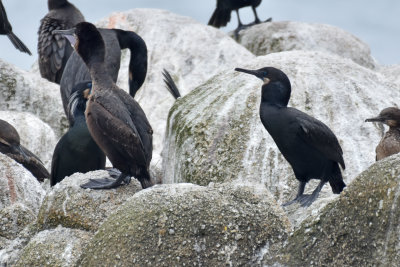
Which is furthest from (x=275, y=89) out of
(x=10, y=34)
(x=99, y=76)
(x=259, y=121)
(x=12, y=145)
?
(x=10, y=34)

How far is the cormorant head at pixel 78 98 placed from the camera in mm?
7148

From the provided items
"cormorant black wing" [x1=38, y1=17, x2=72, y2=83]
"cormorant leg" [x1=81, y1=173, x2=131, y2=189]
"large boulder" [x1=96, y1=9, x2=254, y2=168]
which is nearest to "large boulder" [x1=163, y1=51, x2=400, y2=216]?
"cormorant leg" [x1=81, y1=173, x2=131, y2=189]

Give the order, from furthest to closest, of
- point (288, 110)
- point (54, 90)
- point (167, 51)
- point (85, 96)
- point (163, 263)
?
point (167, 51) → point (54, 90) → point (85, 96) → point (288, 110) → point (163, 263)

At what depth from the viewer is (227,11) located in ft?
54.4

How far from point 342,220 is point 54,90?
A: 831 centimetres

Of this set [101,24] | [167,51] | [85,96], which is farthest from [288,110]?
[101,24]

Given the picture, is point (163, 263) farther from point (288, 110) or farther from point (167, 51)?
point (167, 51)

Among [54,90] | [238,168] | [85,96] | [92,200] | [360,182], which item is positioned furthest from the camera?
[54,90]

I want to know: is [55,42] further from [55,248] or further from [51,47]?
[55,248]

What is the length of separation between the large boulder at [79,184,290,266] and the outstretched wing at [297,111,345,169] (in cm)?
142

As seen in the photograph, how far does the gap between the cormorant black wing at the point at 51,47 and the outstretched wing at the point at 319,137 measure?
672 cm

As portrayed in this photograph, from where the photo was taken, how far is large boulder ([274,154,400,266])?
3.95m

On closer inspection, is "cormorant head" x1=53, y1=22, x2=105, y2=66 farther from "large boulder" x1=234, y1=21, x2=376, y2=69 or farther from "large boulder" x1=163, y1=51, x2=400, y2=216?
"large boulder" x1=234, y1=21, x2=376, y2=69

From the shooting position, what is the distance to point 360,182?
4.18 m
